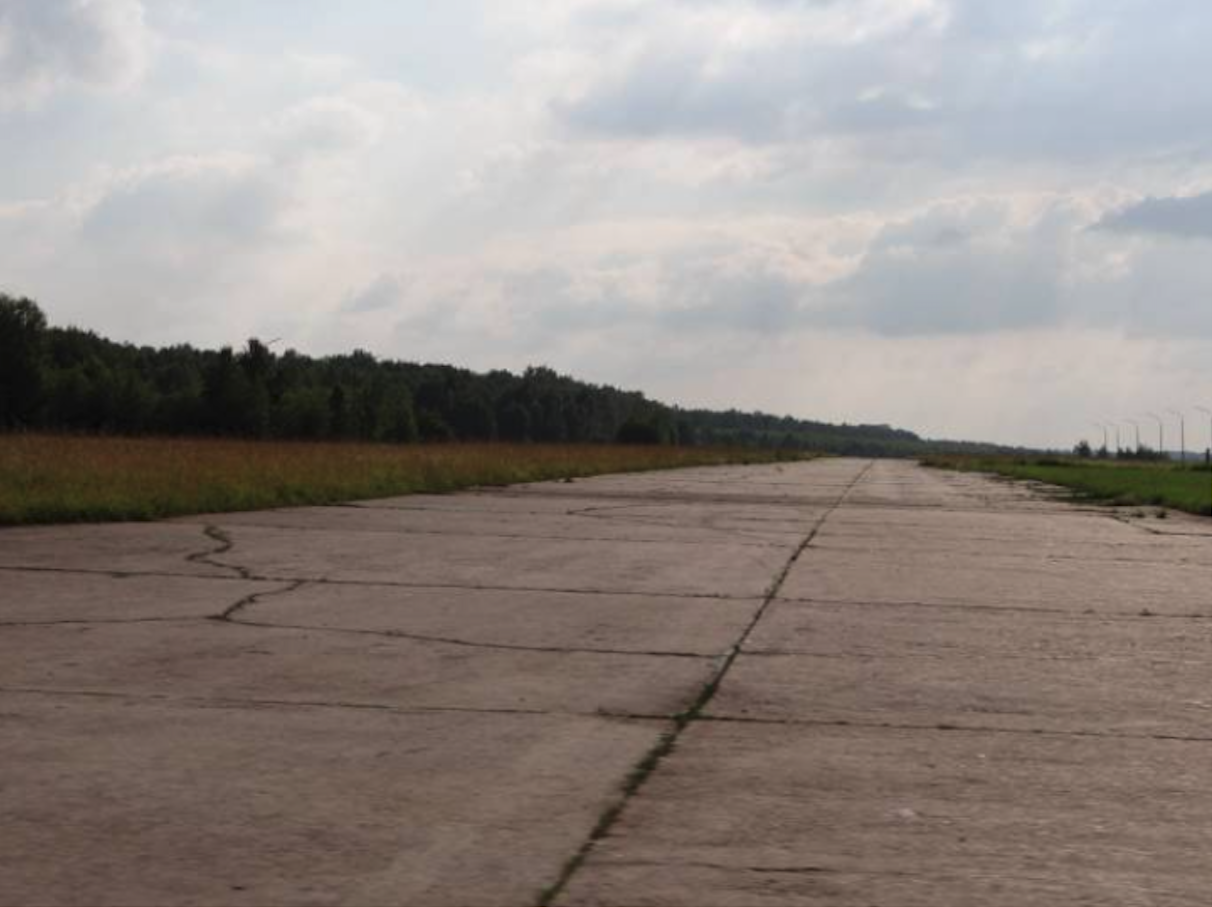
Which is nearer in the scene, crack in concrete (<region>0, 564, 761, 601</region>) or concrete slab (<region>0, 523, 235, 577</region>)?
crack in concrete (<region>0, 564, 761, 601</region>)

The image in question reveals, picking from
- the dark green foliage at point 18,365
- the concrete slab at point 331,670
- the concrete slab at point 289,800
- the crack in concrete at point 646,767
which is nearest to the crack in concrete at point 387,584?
the crack in concrete at point 646,767

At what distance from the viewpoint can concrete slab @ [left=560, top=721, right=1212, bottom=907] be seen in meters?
4.18

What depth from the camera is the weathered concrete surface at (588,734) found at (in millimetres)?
4305

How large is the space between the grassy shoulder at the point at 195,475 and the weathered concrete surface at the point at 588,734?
4.98m

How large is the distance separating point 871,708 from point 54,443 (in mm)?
20487

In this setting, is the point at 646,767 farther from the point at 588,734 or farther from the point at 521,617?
the point at 521,617

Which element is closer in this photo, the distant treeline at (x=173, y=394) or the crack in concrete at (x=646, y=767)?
the crack in concrete at (x=646, y=767)

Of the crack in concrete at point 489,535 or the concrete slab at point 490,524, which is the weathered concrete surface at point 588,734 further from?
the concrete slab at point 490,524

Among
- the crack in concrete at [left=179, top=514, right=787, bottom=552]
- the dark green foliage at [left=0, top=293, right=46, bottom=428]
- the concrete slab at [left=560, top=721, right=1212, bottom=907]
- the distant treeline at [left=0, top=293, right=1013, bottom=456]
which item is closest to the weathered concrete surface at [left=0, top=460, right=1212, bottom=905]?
the concrete slab at [left=560, top=721, right=1212, bottom=907]

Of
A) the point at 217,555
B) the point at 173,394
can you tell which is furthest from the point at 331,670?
the point at 173,394

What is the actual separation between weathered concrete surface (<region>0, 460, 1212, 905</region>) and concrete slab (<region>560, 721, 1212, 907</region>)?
2cm

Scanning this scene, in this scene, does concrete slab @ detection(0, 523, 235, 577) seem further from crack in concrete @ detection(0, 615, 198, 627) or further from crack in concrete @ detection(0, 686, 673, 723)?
crack in concrete @ detection(0, 686, 673, 723)

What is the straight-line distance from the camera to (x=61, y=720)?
6.09 metres

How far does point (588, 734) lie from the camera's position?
609 cm
